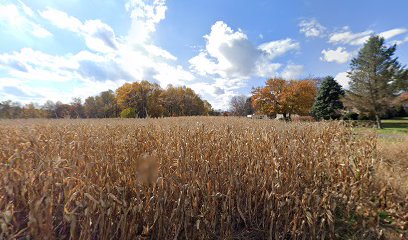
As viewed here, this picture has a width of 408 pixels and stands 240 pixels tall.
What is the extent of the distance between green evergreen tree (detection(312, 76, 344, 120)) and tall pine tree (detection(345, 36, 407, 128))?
6552 mm

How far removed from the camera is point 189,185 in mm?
1989

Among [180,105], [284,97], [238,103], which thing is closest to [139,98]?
[180,105]

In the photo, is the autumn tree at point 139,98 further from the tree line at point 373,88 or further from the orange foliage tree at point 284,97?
the tree line at point 373,88

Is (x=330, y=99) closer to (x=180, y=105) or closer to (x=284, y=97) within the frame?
(x=284, y=97)

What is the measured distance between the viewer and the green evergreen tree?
3123 centimetres

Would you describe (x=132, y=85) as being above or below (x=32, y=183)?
above

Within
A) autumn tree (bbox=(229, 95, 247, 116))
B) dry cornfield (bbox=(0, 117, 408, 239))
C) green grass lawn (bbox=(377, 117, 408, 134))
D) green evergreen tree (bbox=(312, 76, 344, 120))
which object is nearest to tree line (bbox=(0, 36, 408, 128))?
green evergreen tree (bbox=(312, 76, 344, 120))

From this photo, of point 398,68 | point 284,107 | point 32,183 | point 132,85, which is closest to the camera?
point 32,183

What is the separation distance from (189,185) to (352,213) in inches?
92.3

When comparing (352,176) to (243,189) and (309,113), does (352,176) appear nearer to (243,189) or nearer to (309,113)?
(243,189)

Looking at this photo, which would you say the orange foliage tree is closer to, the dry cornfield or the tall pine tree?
the tall pine tree

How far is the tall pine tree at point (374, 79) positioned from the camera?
21750mm

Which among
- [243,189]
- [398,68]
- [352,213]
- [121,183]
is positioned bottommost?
[352,213]

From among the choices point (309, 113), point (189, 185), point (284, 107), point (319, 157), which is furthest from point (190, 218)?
point (309, 113)
